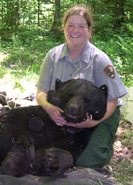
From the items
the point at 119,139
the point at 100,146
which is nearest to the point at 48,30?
the point at 119,139

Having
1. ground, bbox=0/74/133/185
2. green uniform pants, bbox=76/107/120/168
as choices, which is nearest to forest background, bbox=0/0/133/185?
ground, bbox=0/74/133/185

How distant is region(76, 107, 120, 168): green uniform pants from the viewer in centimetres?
427

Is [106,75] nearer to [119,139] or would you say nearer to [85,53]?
[85,53]

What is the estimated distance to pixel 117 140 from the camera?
5520mm

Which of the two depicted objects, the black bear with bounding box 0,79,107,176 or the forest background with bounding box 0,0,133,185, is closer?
the black bear with bounding box 0,79,107,176

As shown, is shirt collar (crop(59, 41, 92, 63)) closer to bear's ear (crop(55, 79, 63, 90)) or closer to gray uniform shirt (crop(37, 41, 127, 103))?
gray uniform shirt (crop(37, 41, 127, 103))

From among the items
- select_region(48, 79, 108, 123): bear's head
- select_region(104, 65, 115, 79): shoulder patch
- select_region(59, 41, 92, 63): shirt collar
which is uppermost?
select_region(59, 41, 92, 63): shirt collar

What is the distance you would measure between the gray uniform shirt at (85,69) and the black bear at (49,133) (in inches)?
9.9

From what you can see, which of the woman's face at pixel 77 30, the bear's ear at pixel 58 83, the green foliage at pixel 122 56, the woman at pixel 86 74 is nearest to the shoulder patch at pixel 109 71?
the woman at pixel 86 74

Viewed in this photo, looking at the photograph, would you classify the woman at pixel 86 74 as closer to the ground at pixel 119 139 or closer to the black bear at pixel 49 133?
the black bear at pixel 49 133

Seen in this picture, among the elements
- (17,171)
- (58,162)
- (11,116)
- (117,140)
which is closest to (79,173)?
(58,162)

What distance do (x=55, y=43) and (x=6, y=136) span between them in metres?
8.29

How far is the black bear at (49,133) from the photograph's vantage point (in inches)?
151

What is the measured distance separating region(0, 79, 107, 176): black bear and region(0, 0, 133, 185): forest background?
179 inches
